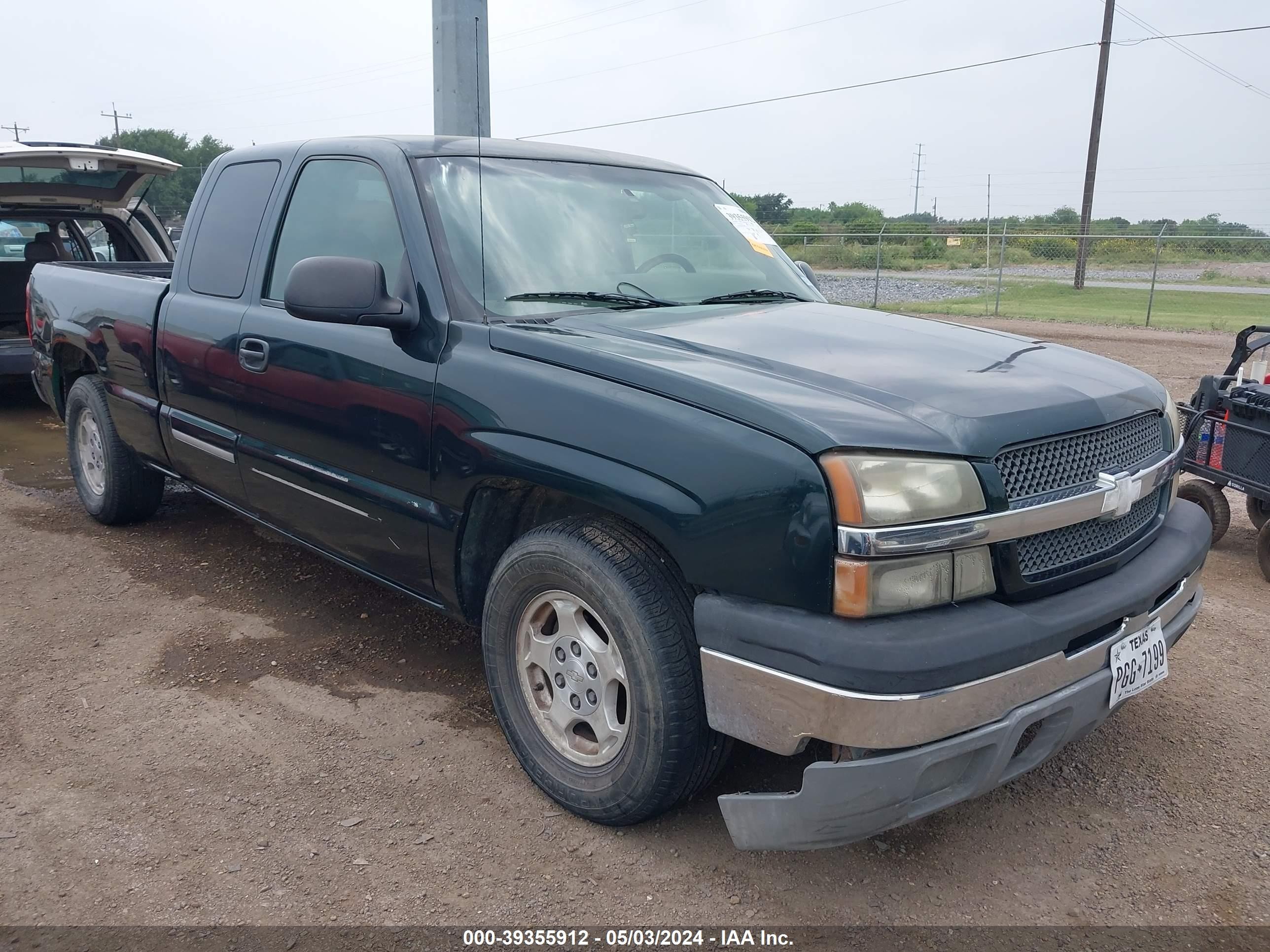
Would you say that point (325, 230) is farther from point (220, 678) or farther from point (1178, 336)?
point (1178, 336)

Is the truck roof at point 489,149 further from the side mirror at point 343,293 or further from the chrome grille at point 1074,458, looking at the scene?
the chrome grille at point 1074,458

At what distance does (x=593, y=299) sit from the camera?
3.26m

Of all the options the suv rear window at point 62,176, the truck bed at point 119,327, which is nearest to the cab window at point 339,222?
the truck bed at point 119,327

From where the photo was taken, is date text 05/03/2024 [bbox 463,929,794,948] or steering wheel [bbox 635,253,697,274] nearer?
date text 05/03/2024 [bbox 463,929,794,948]

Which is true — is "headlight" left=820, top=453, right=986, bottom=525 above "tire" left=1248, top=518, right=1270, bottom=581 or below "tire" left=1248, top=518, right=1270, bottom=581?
above

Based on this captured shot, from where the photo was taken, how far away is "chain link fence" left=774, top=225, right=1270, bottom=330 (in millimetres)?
21078

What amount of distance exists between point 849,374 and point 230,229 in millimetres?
2782

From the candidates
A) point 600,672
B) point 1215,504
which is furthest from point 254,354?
point 1215,504

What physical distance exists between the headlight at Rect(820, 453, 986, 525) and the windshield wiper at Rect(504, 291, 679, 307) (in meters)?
1.28

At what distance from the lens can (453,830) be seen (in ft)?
9.16

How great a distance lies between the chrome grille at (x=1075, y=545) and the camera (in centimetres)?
239

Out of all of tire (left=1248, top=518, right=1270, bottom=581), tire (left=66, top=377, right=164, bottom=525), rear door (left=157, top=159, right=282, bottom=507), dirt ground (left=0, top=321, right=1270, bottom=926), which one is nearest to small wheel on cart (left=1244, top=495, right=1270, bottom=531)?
tire (left=1248, top=518, right=1270, bottom=581)

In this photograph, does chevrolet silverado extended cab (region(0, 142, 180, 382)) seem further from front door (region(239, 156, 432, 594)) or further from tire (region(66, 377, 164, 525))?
front door (region(239, 156, 432, 594))

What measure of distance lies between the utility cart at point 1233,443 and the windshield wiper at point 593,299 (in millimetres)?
3067
